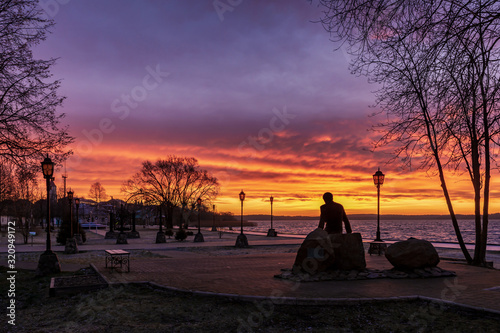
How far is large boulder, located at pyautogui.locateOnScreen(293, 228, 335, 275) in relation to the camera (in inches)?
442

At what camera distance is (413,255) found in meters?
11.9

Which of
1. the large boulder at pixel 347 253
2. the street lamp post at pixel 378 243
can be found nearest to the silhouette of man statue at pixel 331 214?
the large boulder at pixel 347 253

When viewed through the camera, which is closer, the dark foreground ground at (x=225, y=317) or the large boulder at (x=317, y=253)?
the dark foreground ground at (x=225, y=317)

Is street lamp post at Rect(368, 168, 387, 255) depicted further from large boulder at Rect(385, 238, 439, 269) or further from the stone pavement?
large boulder at Rect(385, 238, 439, 269)

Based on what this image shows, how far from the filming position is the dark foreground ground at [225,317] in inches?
272

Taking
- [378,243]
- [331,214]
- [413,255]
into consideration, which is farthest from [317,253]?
[378,243]

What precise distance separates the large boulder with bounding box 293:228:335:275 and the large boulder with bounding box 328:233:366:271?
222mm

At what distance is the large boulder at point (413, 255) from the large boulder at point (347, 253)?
1264 millimetres

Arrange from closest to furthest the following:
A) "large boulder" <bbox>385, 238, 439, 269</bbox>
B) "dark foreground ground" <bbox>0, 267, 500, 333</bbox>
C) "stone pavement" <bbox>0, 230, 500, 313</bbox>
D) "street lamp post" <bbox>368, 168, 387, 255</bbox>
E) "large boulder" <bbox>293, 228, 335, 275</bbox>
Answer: "dark foreground ground" <bbox>0, 267, 500, 333</bbox> < "stone pavement" <bbox>0, 230, 500, 313</bbox> < "large boulder" <bbox>293, 228, 335, 275</bbox> < "large boulder" <bbox>385, 238, 439, 269</bbox> < "street lamp post" <bbox>368, 168, 387, 255</bbox>

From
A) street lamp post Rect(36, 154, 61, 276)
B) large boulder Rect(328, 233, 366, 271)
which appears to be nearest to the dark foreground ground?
large boulder Rect(328, 233, 366, 271)

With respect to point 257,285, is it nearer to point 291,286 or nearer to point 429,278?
point 291,286

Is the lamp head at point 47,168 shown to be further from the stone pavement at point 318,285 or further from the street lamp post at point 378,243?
the street lamp post at point 378,243

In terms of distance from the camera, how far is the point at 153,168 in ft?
205

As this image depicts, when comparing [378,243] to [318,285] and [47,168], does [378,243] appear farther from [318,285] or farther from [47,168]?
[47,168]
